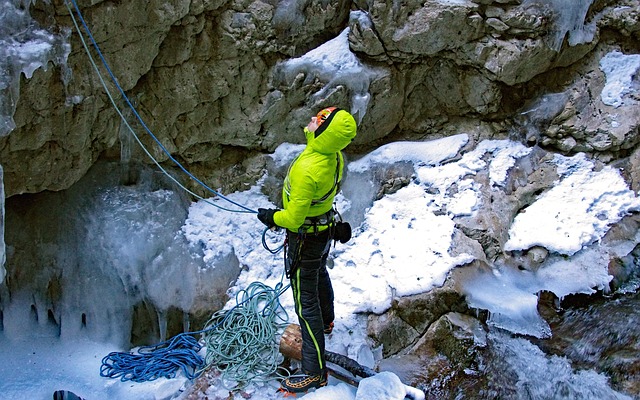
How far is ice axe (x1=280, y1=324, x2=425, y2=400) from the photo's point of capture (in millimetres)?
3479

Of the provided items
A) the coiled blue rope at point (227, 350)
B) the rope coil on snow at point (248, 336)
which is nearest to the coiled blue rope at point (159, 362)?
the coiled blue rope at point (227, 350)

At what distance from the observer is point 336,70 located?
5141mm

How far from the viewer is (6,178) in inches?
155

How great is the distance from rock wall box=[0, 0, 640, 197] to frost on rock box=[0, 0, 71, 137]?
0.55 metres

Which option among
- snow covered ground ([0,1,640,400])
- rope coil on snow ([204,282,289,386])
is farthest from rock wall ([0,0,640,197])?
rope coil on snow ([204,282,289,386])

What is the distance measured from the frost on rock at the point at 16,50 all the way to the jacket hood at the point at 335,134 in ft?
6.59

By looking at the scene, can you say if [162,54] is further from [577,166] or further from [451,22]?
[577,166]

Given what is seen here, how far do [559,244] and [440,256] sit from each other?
1.11 m

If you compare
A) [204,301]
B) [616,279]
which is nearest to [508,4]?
[616,279]

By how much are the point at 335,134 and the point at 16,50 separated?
2.20 metres

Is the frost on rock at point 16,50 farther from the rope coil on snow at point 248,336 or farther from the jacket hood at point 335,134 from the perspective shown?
the rope coil on snow at point 248,336

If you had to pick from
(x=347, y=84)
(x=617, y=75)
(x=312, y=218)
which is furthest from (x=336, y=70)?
(x=617, y=75)

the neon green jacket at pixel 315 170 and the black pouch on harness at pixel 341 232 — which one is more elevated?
the neon green jacket at pixel 315 170

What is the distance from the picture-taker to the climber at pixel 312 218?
10.1 ft
